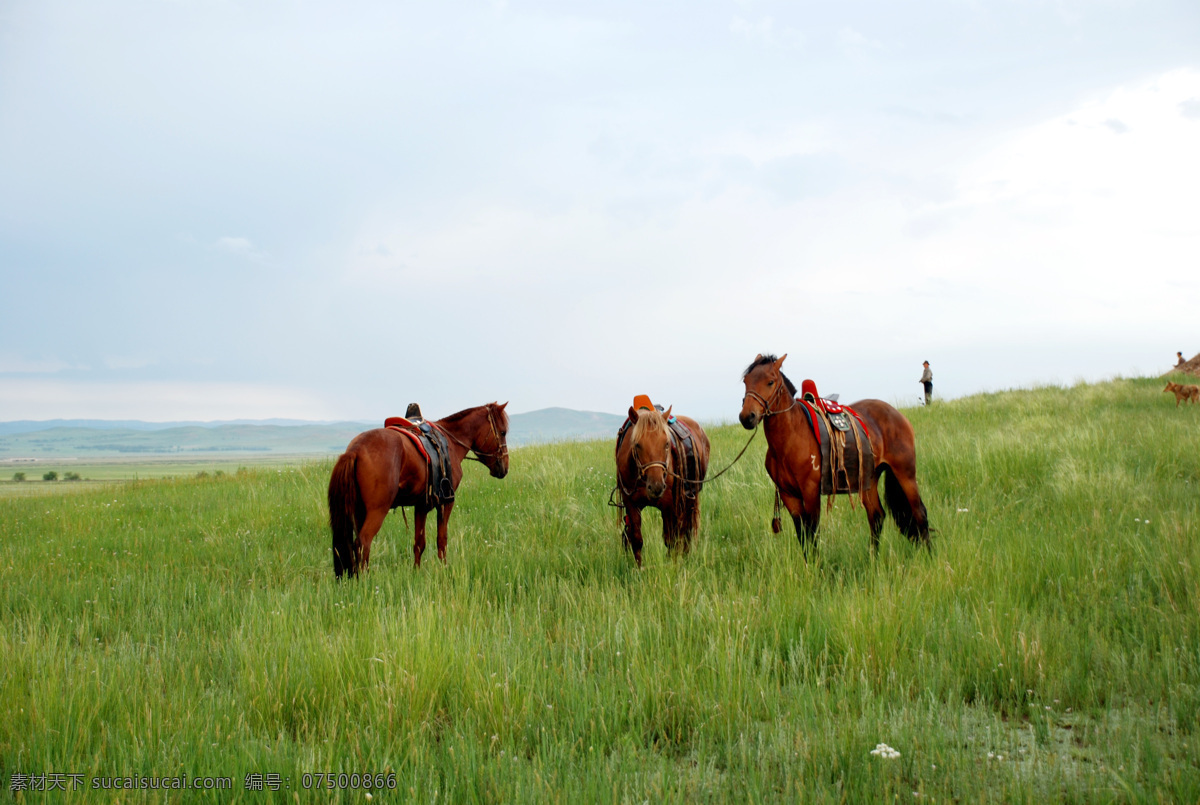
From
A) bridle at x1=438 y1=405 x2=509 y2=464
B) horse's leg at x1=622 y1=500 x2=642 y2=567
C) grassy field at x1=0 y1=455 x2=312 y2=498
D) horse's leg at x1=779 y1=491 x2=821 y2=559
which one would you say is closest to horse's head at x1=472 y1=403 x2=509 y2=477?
bridle at x1=438 y1=405 x2=509 y2=464

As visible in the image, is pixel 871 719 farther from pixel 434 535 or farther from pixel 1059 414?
pixel 1059 414

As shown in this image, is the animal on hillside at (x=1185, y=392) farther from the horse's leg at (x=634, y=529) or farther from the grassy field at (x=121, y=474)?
the grassy field at (x=121, y=474)

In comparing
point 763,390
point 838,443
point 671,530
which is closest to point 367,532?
point 671,530

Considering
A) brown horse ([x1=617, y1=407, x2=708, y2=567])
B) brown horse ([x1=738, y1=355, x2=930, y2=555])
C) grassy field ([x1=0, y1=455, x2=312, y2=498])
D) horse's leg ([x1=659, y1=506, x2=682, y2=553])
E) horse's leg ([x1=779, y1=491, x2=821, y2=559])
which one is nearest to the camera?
brown horse ([x1=617, y1=407, x2=708, y2=567])

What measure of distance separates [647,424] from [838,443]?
213cm

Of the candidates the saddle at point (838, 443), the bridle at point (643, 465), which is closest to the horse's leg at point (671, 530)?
the bridle at point (643, 465)

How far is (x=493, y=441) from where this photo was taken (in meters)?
7.78

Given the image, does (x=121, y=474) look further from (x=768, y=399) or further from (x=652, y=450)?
(x=768, y=399)

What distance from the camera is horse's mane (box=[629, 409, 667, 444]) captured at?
560cm

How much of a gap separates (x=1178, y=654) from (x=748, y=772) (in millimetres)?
3208

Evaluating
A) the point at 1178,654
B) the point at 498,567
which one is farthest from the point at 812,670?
the point at 498,567

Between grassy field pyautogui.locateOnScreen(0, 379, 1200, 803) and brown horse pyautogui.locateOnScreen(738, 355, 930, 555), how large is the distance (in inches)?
11.4

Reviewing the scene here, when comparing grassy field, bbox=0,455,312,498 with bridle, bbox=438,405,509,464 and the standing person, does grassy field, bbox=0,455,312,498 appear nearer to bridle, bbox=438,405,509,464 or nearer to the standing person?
bridle, bbox=438,405,509,464

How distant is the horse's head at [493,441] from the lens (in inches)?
306
